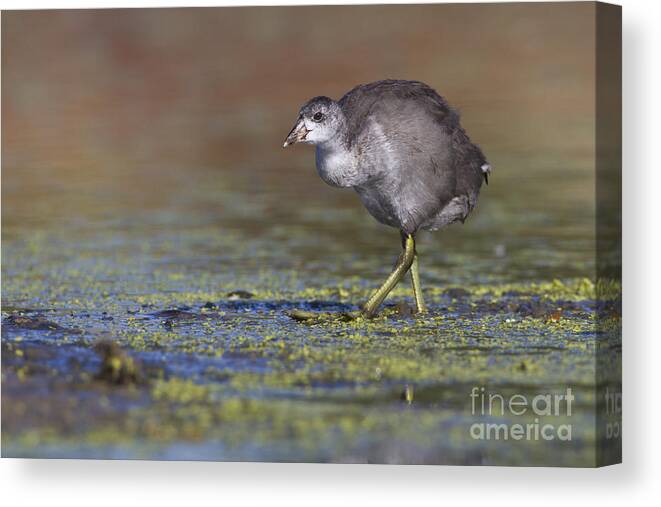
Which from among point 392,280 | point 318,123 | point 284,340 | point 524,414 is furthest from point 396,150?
point 524,414

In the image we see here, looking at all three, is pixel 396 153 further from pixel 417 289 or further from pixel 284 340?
pixel 284 340

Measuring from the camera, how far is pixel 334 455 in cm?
973

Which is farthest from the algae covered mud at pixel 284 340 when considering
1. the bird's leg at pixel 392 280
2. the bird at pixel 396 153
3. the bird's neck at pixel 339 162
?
the bird's neck at pixel 339 162

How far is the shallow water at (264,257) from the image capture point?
997 cm

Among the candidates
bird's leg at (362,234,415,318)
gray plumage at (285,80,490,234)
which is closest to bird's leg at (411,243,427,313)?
bird's leg at (362,234,415,318)

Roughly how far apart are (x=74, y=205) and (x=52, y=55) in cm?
283

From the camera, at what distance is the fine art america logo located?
9945mm

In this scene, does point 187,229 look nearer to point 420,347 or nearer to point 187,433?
point 420,347

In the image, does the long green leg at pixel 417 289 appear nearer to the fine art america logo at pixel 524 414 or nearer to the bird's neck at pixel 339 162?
the bird's neck at pixel 339 162

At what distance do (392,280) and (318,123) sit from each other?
4.32 ft

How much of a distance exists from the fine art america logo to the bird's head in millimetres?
2225

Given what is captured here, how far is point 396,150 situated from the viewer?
11562 millimetres

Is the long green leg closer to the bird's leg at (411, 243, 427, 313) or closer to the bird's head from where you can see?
the bird's leg at (411, 243, 427, 313)

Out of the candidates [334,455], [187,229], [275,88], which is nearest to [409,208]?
[334,455]
